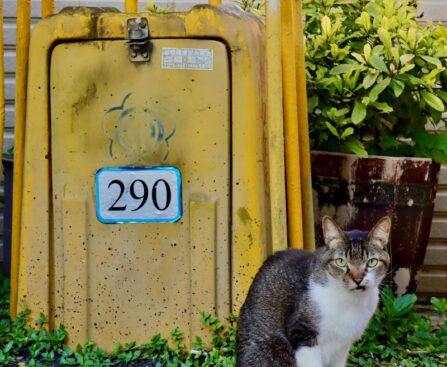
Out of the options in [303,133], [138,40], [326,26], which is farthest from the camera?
[326,26]

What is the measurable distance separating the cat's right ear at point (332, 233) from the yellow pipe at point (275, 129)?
0.36 metres

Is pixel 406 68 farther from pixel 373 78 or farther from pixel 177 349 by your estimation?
pixel 177 349

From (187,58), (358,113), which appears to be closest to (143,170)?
(187,58)

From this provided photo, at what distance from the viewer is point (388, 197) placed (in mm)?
4020

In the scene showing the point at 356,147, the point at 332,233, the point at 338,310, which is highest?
the point at 356,147

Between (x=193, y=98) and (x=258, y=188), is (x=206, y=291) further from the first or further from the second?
(x=193, y=98)

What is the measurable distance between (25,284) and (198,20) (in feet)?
4.22

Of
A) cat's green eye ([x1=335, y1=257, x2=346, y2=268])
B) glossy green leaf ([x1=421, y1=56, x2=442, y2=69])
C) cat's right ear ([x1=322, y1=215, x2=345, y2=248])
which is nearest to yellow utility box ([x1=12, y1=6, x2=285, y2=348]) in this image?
cat's right ear ([x1=322, y1=215, x2=345, y2=248])

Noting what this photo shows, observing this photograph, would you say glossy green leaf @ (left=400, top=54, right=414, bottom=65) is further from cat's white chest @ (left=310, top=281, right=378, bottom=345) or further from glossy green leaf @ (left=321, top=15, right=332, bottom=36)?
cat's white chest @ (left=310, top=281, right=378, bottom=345)

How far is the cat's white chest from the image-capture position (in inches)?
119

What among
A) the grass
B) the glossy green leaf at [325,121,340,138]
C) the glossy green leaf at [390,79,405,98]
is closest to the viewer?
the grass

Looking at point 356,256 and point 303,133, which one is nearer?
point 356,256

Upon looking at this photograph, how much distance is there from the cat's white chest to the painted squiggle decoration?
0.89m

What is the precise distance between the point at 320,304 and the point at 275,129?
76 centimetres
